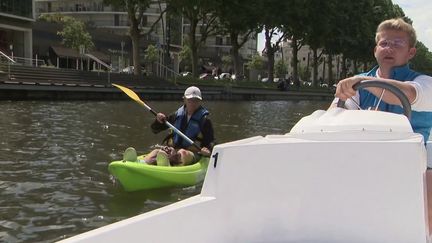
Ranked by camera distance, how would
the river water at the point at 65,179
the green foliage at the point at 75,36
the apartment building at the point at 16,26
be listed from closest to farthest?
1. the river water at the point at 65,179
2. the apartment building at the point at 16,26
3. the green foliage at the point at 75,36

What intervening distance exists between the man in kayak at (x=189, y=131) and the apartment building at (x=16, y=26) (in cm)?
3905

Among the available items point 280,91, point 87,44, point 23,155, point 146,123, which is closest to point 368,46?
point 280,91

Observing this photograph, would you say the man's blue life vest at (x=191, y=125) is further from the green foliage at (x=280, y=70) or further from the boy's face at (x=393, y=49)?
the green foliage at (x=280, y=70)

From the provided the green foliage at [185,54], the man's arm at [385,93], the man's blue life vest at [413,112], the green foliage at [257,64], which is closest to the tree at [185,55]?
the green foliage at [185,54]

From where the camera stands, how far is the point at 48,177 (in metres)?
9.07

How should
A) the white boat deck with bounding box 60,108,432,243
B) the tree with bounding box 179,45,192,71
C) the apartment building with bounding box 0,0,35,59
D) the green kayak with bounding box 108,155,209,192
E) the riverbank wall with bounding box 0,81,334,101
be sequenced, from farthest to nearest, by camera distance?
the tree with bounding box 179,45,192,71, the apartment building with bounding box 0,0,35,59, the riverbank wall with bounding box 0,81,334,101, the green kayak with bounding box 108,155,209,192, the white boat deck with bounding box 60,108,432,243

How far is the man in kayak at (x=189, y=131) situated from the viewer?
29.1ft

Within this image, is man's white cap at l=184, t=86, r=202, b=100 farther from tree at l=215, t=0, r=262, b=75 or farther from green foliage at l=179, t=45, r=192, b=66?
green foliage at l=179, t=45, r=192, b=66

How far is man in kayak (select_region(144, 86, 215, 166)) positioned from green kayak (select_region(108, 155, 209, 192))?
271mm

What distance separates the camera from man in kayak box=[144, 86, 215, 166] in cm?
888

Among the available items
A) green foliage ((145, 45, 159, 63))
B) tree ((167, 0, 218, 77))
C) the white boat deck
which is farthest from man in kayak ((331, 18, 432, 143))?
green foliage ((145, 45, 159, 63))

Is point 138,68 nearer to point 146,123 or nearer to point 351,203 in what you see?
point 146,123

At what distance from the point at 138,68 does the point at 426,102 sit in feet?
133

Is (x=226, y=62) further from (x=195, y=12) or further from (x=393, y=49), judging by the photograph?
(x=393, y=49)
